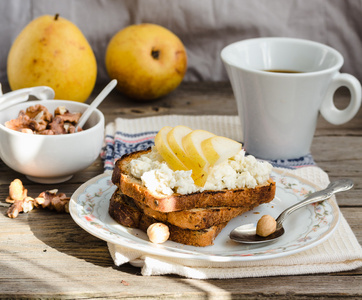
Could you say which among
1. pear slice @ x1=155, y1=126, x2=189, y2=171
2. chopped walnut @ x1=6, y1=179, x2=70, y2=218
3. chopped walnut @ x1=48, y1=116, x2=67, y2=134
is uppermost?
pear slice @ x1=155, y1=126, x2=189, y2=171

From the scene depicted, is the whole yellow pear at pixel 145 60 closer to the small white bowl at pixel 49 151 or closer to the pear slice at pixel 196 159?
the small white bowl at pixel 49 151

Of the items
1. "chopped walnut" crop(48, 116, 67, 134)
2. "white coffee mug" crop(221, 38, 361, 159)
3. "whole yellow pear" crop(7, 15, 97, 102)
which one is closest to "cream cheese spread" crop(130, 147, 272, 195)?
"chopped walnut" crop(48, 116, 67, 134)

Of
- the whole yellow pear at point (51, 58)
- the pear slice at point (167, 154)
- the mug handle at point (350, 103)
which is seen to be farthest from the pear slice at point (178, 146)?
the whole yellow pear at point (51, 58)

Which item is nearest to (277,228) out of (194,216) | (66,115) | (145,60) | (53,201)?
(194,216)

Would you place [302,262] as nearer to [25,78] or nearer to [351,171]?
[351,171]

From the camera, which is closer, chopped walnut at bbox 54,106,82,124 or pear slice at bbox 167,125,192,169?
pear slice at bbox 167,125,192,169

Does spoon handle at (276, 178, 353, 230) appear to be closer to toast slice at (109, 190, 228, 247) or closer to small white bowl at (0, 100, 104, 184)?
toast slice at (109, 190, 228, 247)
